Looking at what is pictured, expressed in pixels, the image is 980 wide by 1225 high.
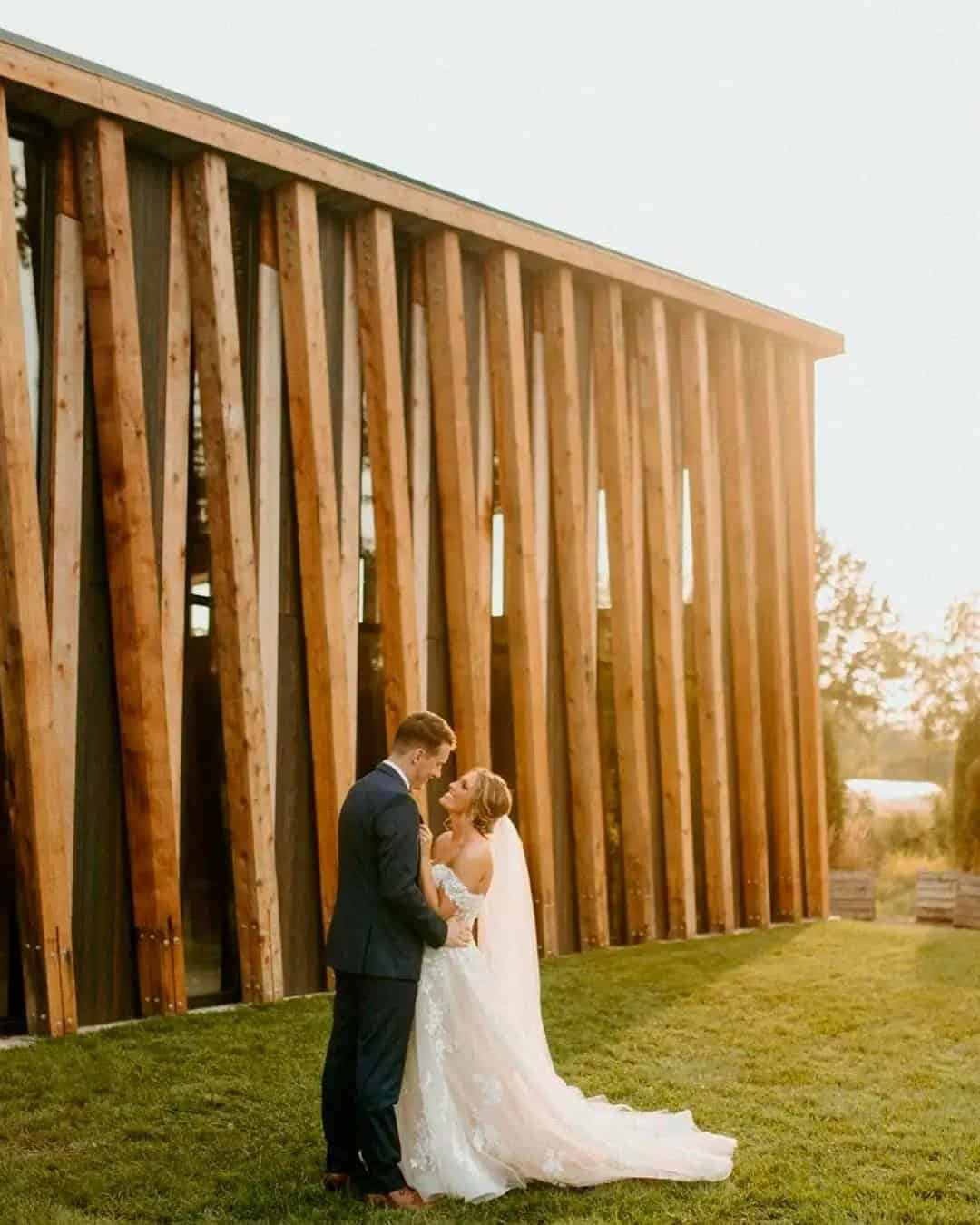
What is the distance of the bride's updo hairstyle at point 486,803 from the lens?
6246 millimetres

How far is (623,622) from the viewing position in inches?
530

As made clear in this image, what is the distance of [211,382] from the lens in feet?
32.4

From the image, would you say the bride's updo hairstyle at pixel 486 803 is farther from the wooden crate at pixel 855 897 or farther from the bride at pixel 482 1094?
the wooden crate at pixel 855 897

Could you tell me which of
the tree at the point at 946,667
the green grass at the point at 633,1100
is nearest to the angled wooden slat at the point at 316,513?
the green grass at the point at 633,1100

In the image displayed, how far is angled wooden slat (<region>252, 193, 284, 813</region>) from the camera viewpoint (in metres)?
10.4

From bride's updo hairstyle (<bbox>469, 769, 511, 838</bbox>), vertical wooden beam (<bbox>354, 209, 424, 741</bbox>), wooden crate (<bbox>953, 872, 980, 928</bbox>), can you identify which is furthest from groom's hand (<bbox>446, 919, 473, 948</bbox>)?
wooden crate (<bbox>953, 872, 980, 928</bbox>)

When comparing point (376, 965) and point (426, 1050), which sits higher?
point (376, 965)

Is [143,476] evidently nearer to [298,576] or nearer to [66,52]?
[298,576]

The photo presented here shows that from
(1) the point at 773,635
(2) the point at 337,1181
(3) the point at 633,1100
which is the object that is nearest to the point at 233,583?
(3) the point at 633,1100

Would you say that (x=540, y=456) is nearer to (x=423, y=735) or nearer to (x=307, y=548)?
(x=307, y=548)

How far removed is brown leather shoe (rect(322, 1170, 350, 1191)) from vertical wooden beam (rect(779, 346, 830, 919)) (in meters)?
10.5

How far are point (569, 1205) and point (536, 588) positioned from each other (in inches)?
288

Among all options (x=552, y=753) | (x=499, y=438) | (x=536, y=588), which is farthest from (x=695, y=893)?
(x=499, y=438)

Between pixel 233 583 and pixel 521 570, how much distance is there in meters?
3.28
